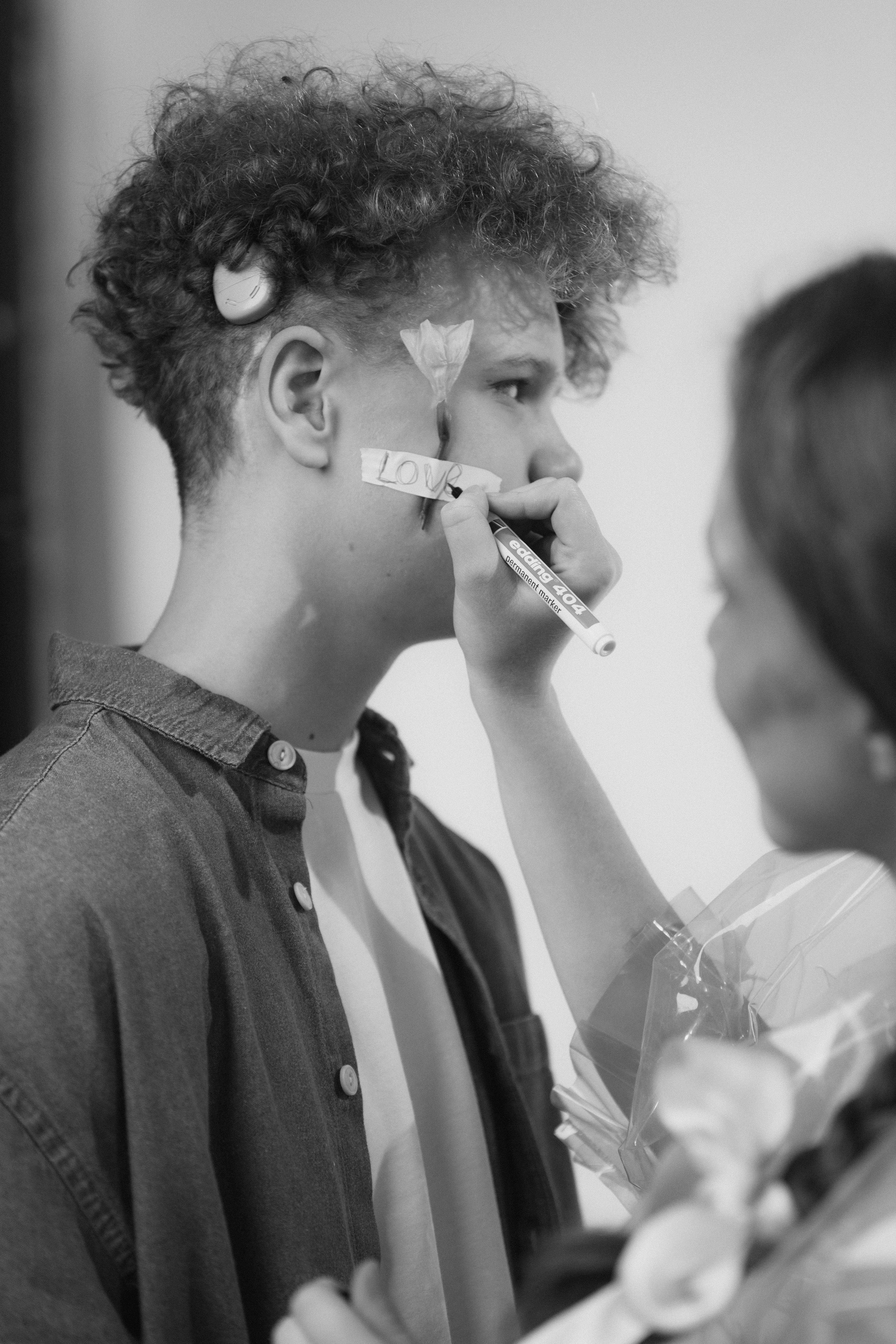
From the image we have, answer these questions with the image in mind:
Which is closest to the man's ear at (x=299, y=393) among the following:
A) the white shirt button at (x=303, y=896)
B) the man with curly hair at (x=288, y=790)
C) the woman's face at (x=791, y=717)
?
the man with curly hair at (x=288, y=790)

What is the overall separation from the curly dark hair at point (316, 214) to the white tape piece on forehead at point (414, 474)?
0.32 ft

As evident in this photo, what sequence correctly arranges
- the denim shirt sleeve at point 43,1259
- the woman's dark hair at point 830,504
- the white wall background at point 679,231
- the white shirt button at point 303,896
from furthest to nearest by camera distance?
the white wall background at point 679,231
the white shirt button at point 303,896
the denim shirt sleeve at point 43,1259
the woman's dark hair at point 830,504

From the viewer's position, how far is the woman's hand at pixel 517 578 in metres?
0.87

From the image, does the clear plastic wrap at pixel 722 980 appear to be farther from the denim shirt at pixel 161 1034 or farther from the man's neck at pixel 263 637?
the man's neck at pixel 263 637

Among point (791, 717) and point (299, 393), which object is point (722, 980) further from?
point (299, 393)

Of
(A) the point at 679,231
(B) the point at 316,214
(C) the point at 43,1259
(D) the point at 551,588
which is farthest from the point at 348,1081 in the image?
(A) the point at 679,231

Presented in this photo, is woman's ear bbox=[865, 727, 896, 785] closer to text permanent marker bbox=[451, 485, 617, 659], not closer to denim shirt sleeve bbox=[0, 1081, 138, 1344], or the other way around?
text permanent marker bbox=[451, 485, 617, 659]

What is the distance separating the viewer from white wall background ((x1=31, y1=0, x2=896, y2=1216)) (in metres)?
1.36

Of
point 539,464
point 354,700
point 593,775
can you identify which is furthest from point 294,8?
point 593,775

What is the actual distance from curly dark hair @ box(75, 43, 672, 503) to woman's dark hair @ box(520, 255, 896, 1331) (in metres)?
0.49

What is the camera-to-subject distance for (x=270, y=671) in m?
0.91

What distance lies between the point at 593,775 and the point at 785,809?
1.29 ft

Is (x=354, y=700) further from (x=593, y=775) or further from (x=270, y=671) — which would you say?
(x=593, y=775)

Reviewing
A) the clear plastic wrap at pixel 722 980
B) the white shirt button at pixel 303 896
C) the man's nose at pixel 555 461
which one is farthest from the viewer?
the man's nose at pixel 555 461
